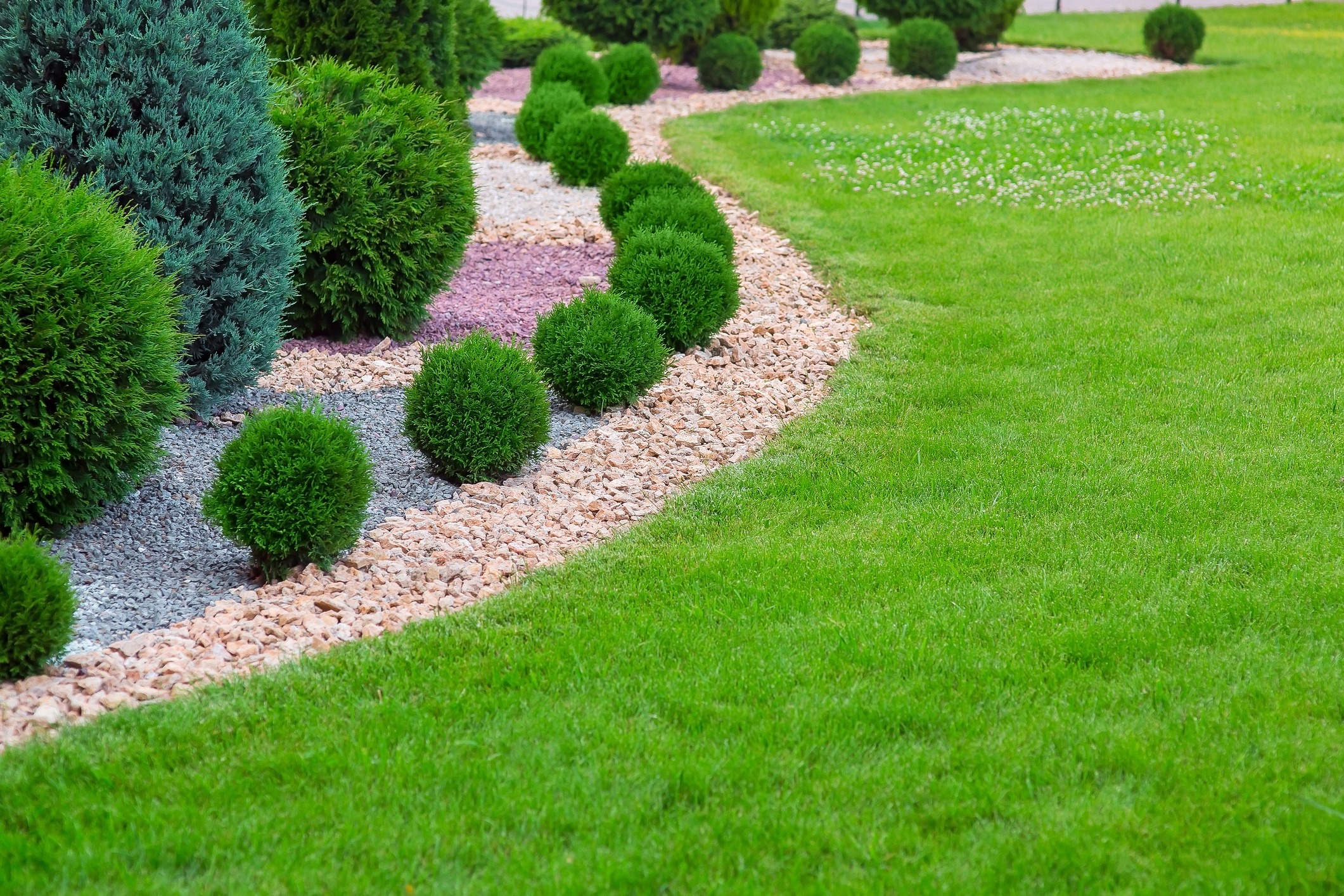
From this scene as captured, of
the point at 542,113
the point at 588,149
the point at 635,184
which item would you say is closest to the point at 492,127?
the point at 542,113

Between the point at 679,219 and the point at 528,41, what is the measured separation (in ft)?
42.5

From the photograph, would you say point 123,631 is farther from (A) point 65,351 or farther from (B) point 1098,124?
(B) point 1098,124

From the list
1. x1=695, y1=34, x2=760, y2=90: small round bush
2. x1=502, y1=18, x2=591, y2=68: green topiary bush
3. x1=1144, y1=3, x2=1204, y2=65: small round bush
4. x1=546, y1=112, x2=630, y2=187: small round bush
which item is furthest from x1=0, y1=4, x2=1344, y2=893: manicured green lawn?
x1=1144, y1=3, x2=1204, y2=65: small round bush

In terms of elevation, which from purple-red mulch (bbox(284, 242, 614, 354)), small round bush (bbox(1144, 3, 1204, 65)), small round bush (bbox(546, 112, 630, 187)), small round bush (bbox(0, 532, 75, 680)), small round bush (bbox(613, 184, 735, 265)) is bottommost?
small round bush (bbox(0, 532, 75, 680))

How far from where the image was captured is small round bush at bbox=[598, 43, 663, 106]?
15523 mm

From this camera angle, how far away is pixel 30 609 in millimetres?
3602

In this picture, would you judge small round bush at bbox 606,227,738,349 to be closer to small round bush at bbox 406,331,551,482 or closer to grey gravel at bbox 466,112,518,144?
small round bush at bbox 406,331,551,482

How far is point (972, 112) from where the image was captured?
14.8 metres

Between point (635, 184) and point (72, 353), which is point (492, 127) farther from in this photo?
point (72, 353)

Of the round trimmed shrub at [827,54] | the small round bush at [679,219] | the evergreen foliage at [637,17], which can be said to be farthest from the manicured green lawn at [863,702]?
the evergreen foliage at [637,17]

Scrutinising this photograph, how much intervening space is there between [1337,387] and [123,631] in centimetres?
579

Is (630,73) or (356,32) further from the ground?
(356,32)

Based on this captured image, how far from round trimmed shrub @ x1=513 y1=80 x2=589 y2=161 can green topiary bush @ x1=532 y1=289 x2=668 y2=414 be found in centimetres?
592

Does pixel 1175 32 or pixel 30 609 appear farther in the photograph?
pixel 1175 32
